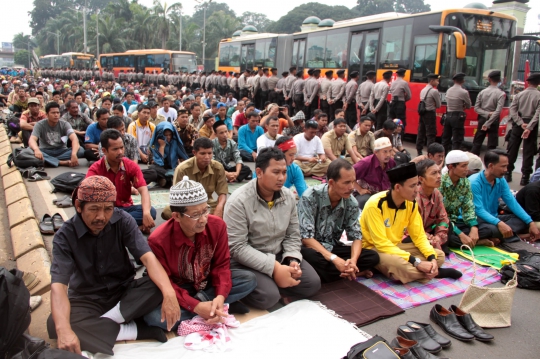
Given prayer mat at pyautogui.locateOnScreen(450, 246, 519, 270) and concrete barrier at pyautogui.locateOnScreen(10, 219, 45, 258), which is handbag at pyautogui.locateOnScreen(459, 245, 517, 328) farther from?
concrete barrier at pyautogui.locateOnScreen(10, 219, 45, 258)

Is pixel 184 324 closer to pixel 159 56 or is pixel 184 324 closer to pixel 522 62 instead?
pixel 522 62

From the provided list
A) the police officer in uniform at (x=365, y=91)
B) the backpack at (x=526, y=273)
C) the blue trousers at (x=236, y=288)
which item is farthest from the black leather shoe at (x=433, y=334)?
the police officer in uniform at (x=365, y=91)

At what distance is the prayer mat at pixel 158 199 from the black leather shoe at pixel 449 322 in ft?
12.2

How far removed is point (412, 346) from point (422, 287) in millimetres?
1261

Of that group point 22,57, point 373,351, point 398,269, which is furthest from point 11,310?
point 22,57

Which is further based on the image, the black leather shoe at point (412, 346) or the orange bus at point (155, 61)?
the orange bus at point (155, 61)

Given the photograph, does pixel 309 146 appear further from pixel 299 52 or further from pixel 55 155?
pixel 299 52

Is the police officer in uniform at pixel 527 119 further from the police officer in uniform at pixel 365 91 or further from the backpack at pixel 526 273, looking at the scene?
the police officer in uniform at pixel 365 91

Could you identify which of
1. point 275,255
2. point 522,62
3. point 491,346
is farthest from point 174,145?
point 522,62

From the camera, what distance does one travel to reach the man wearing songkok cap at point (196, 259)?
308cm

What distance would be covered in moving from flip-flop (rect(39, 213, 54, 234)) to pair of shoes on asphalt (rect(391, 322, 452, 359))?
374 cm

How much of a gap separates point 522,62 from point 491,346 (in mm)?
16970

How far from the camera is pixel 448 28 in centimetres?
984

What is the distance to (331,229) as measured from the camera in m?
4.14
